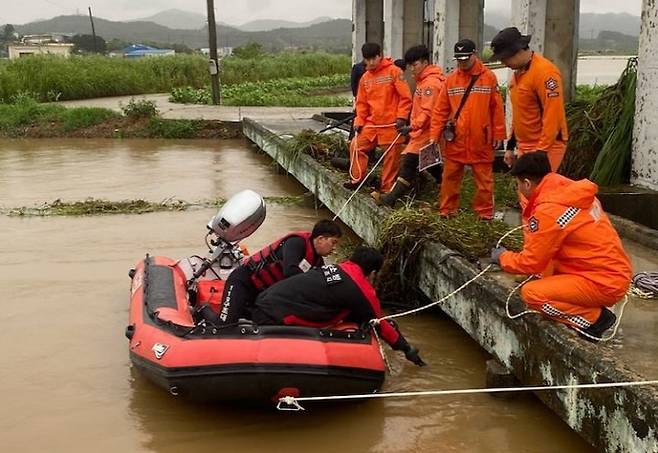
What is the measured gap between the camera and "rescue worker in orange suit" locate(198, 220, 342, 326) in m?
5.35

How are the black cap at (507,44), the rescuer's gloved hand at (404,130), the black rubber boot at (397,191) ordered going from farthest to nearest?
1. the rescuer's gloved hand at (404,130)
2. the black rubber boot at (397,191)
3. the black cap at (507,44)

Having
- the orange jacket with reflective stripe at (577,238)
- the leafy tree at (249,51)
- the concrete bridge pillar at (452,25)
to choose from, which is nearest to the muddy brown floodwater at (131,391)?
the orange jacket with reflective stripe at (577,238)

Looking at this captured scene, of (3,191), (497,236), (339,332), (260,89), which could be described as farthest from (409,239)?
(260,89)

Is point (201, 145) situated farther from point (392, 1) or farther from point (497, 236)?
point (497, 236)

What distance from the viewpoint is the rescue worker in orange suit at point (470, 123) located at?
6.66 metres

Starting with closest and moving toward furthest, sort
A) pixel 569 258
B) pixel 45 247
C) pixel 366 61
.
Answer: pixel 569 258 → pixel 366 61 → pixel 45 247

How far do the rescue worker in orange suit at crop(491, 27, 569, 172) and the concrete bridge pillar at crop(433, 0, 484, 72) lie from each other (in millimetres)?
5994

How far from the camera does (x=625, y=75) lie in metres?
8.56

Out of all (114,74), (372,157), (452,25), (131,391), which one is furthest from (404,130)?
(114,74)

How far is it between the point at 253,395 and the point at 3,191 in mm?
9622

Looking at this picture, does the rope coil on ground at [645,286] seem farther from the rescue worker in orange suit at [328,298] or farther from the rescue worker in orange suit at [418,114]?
the rescue worker in orange suit at [418,114]

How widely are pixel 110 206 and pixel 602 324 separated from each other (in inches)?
323

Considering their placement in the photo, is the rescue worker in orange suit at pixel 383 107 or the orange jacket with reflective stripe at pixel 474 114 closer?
the orange jacket with reflective stripe at pixel 474 114

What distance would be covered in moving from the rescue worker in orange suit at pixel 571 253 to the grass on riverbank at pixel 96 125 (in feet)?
51.5
